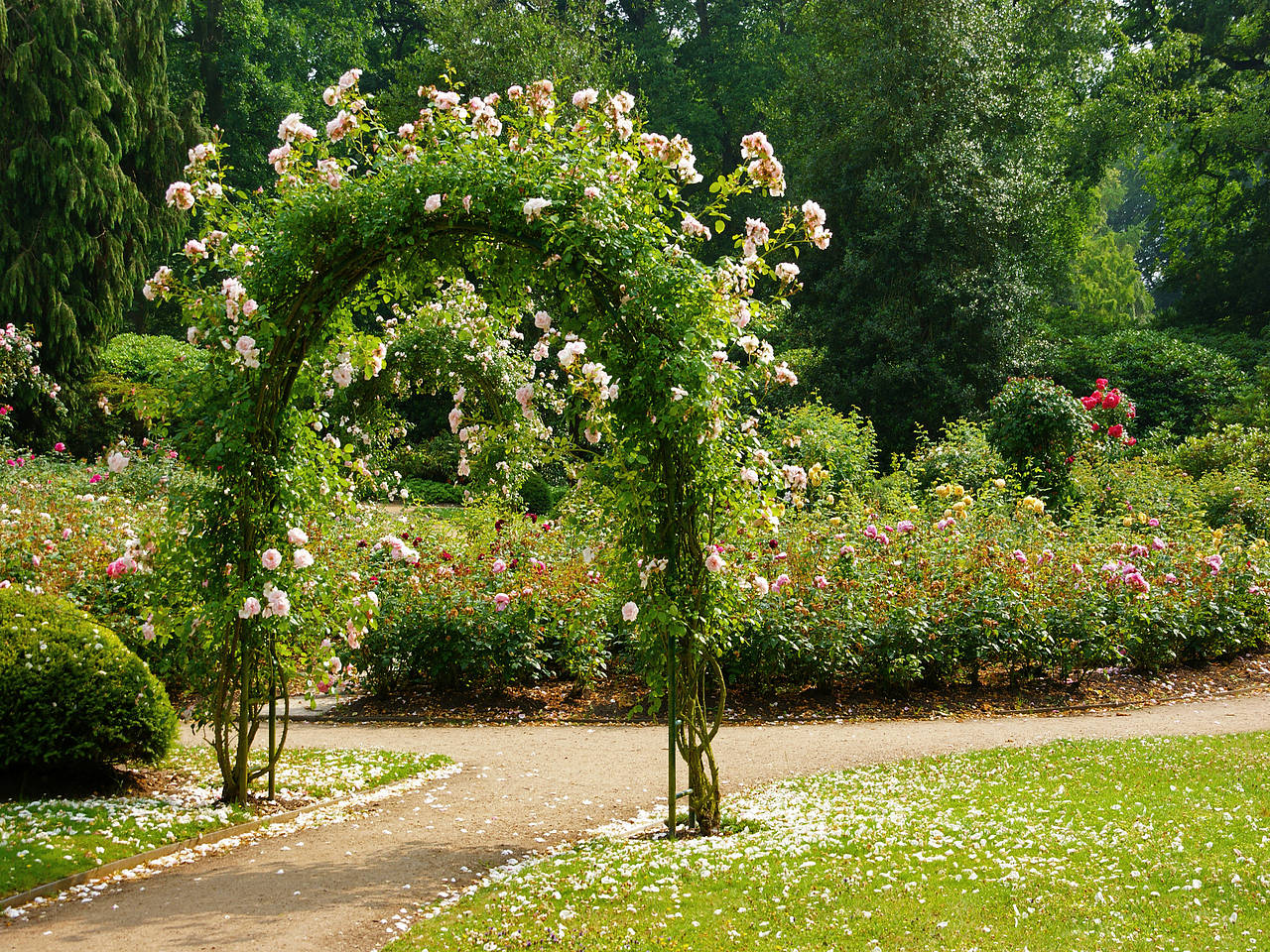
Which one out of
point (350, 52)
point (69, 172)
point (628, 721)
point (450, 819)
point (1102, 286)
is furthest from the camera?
point (1102, 286)

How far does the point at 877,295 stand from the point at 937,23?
500cm

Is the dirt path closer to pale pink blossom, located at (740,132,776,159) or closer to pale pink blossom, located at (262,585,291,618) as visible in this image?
pale pink blossom, located at (262,585,291,618)

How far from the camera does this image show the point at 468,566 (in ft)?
29.2

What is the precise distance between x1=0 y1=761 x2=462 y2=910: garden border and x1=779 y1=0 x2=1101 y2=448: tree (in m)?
14.4

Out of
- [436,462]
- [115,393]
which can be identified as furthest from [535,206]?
[436,462]

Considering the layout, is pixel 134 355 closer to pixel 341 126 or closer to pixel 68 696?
pixel 68 696

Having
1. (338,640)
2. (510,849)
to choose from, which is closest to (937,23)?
(338,640)

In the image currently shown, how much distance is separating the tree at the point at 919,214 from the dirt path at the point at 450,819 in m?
11.6

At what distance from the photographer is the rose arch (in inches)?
187

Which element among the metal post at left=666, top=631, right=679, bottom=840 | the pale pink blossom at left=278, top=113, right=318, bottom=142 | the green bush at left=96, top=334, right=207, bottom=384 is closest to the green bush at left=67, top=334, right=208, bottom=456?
the green bush at left=96, top=334, right=207, bottom=384

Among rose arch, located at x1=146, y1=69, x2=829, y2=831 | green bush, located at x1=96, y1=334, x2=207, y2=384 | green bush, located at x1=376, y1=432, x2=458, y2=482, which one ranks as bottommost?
rose arch, located at x1=146, y1=69, x2=829, y2=831

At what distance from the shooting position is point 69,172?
18203 mm

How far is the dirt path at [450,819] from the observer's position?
392cm

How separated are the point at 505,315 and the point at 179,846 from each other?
3.09m
